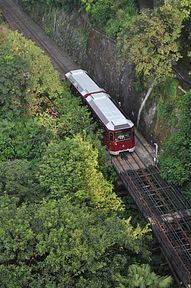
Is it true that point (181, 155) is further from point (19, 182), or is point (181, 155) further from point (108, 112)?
point (19, 182)

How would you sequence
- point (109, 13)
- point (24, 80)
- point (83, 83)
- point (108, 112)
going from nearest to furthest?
point (108, 112) < point (24, 80) < point (83, 83) < point (109, 13)

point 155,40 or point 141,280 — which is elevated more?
point 155,40

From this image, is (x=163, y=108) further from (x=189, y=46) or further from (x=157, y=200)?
(x=157, y=200)

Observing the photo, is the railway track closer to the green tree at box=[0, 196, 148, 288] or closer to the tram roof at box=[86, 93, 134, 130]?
the tram roof at box=[86, 93, 134, 130]

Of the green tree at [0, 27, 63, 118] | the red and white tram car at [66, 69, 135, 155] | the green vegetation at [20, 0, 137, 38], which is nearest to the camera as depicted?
the red and white tram car at [66, 69, 135, 155]

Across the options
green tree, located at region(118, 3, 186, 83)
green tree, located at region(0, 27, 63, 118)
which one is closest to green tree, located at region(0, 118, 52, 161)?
green tree, located at region(0, 27, 63, 118)

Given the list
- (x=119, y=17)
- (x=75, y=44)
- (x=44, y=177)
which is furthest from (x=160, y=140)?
(x=75, y=44)

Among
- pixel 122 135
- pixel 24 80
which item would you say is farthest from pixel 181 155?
pixel 24 80
